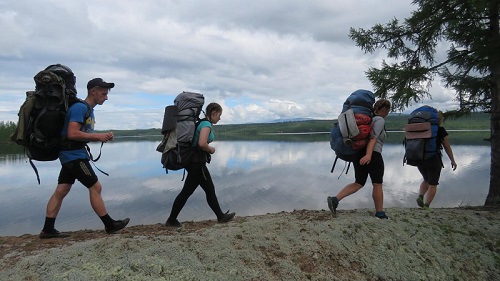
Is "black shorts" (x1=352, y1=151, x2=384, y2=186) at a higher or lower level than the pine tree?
lower

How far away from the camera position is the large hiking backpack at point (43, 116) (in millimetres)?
4371

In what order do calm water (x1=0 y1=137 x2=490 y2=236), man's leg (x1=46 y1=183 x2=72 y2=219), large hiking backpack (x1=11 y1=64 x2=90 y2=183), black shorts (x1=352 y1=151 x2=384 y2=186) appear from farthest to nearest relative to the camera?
1. calm water (x1=0 y1=137 x2=490 y2=236)
2. black shorts (x1=352 y1=151 x2=384 y2=186)
3. man's leg (x1=46 y1=183 x2=72 y2=219)
4. large hiking backpack (x1=11 y1=64 x2=90 y2=183)

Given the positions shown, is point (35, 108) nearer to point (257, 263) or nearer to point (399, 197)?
point (257, 263)

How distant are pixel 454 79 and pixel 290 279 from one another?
834 centimetres

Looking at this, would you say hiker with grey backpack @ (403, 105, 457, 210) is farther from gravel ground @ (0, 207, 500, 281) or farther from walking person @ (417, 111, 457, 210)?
gravel ground @ (0, 207, 500, 281)

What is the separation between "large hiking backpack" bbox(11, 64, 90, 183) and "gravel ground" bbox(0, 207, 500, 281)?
140 centimetres

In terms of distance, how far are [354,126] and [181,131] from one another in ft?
9.67

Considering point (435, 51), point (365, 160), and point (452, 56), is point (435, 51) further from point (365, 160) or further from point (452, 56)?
point (365, 160)

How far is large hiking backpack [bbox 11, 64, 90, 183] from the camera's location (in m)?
4.37

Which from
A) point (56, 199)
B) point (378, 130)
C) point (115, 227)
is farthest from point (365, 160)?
point (56, 199)

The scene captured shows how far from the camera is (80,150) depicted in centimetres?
472

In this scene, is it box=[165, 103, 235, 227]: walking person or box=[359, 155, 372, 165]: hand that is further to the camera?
box=[165, 103, 235, 227]: walking person

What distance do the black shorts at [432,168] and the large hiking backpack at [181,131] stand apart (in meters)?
4.97

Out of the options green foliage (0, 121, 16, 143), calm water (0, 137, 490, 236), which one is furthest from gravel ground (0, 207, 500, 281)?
green foliage (0, 121, 16, 143)
